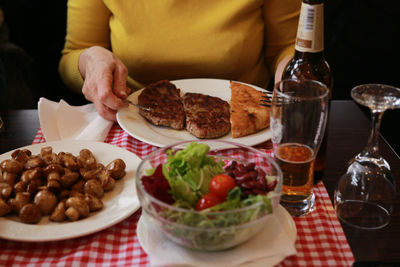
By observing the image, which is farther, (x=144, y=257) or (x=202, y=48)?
(x=202, y=48)

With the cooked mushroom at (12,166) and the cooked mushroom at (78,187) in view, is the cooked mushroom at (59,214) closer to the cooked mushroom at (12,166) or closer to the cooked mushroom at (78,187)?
the cooked mushroom at (78,187)

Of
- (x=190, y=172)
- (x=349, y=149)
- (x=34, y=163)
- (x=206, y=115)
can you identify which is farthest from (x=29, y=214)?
(x=349, y=149)

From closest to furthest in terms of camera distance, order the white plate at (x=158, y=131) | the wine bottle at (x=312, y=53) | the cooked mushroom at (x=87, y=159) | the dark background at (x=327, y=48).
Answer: the wine bottle at (x=312, y=53) < the cooked mushroom at (x=87, y=159) < the white plate at (x=158, y=131) < the dark background at (x=327, y=48)

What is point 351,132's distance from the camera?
51.2 inches

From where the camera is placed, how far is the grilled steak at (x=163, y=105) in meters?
1.29

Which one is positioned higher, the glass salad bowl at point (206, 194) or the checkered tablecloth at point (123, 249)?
the glass salad bowl at point (206, 194)

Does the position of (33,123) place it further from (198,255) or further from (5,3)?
(5,3)

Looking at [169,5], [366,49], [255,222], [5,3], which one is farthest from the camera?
[366,49]

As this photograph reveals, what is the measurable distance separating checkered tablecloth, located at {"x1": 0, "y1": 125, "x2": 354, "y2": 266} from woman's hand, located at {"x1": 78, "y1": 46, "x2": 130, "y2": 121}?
18.9 inches

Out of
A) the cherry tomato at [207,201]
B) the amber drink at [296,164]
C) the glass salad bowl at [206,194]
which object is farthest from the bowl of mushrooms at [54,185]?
the amber drink at [296,164]

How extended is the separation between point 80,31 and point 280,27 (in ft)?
2.65

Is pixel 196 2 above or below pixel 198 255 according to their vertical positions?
above

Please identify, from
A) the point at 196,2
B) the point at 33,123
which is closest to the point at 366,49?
the point at 196,2

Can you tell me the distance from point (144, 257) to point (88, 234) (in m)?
0.12
